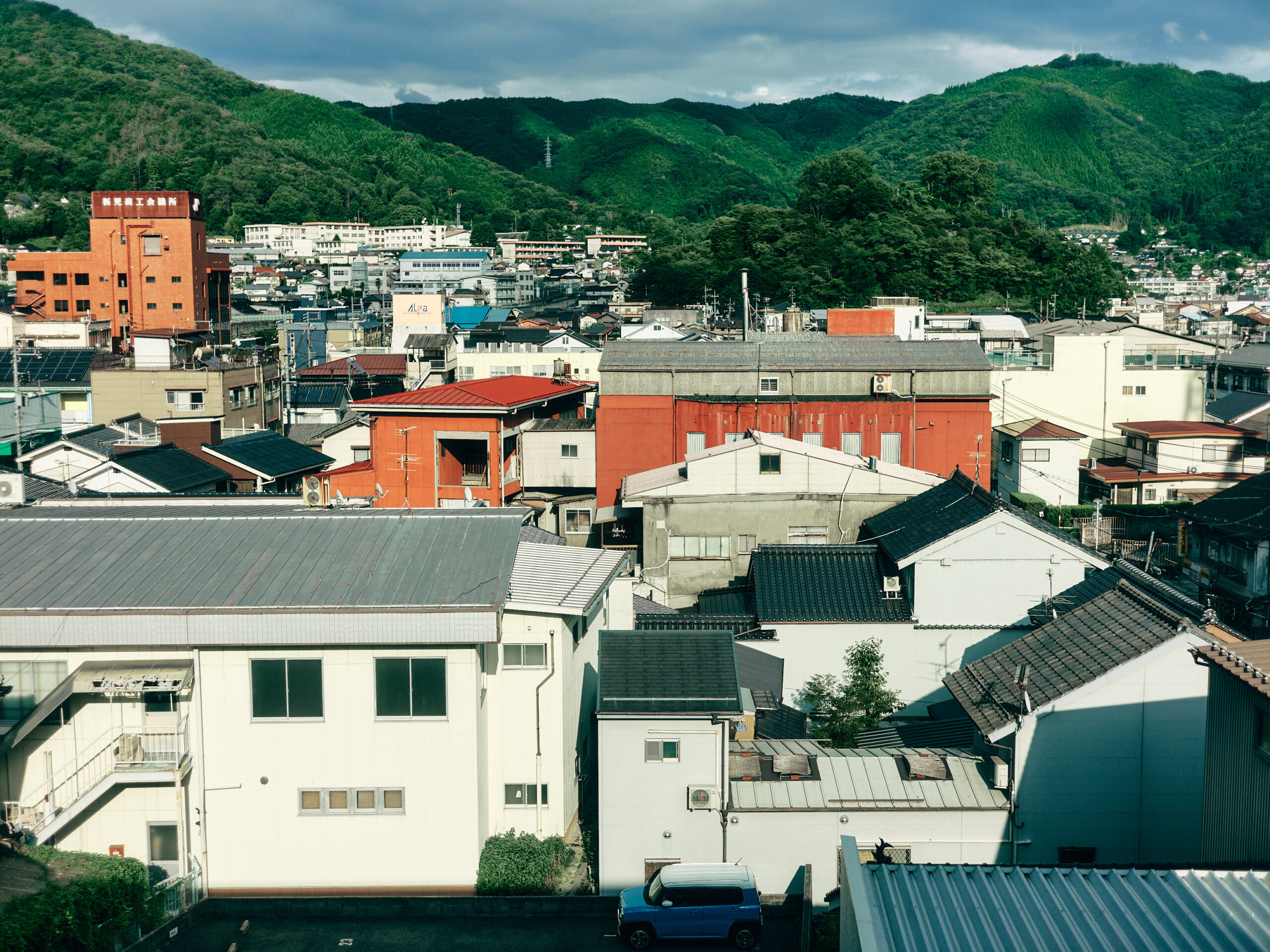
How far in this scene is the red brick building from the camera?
28.7 metres

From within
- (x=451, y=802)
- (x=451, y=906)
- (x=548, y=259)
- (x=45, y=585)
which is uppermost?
(x=548, y=259)

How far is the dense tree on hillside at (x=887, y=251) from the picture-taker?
2509 inches

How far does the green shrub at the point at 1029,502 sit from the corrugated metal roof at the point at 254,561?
21126 millimetres

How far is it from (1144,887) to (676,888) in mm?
5220

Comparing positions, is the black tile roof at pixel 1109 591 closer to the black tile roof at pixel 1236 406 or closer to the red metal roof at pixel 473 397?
the red metal roof at pixel 473 397

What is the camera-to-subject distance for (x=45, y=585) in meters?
12.1

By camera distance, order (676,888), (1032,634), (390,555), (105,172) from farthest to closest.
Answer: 1. (105,172)
2. (1032,634)
3. (390,555)
4. (676,888)

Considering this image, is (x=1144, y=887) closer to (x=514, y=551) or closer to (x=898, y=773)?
(x=898, y=773)

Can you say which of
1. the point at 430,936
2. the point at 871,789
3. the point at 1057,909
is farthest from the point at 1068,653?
the point at 430,936

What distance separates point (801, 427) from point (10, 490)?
1920 cm

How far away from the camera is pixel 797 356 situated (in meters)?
29.7

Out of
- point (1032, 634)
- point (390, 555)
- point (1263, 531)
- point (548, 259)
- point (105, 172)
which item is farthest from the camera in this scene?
point (548, 259)

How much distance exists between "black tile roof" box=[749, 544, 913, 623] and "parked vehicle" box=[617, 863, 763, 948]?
8.00 m

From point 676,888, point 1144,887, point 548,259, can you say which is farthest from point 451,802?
point 548,259
